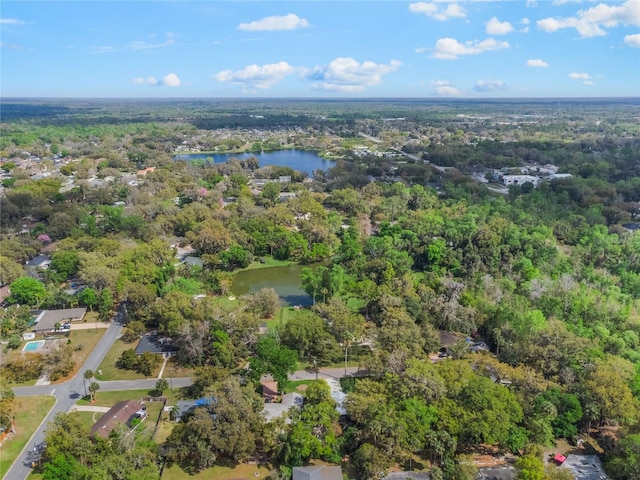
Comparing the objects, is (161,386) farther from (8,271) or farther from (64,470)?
(8,271)

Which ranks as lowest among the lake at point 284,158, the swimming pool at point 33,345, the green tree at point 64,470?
the swimming pool at point 33,345

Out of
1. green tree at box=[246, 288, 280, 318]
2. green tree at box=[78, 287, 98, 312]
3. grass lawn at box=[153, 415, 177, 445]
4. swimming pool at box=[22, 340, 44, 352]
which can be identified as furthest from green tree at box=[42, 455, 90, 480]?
green tree at box=[78, 287, 98, 312]

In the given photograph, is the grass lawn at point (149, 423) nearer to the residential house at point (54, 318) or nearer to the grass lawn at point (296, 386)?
the grass lawn at point (296, 386)

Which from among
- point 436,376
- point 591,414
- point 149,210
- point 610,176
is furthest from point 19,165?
point 610,176

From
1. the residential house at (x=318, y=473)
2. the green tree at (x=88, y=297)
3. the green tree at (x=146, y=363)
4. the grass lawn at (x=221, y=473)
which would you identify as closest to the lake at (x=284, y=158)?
the green tree at (x=88, y=297)

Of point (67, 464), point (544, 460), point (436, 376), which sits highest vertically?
point (436, 376)

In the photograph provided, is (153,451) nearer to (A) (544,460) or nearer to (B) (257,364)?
(B) (257,364)

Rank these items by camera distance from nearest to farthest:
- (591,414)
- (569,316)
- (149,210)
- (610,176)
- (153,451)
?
1. (153,451)
2. (591,414)
3. (569,316)
4. (149,210)
5. (610,176)
